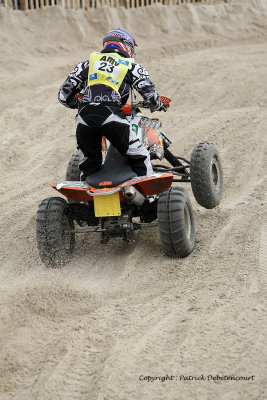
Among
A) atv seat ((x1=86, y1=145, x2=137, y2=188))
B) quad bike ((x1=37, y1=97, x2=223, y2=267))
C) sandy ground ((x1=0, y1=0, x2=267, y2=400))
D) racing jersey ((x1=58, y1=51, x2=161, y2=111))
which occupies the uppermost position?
racing jersey ((x1=58, y1=51, x2=161, y2=111))

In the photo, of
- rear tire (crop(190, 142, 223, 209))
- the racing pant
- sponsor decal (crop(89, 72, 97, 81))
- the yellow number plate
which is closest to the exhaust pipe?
the yellow number plate

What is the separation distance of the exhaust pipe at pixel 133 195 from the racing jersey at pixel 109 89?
2.61 ft

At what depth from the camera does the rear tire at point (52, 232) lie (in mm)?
5906

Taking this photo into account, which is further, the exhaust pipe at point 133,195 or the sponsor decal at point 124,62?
the sponsor decal at point 124,62

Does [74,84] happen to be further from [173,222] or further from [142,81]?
[173,222]

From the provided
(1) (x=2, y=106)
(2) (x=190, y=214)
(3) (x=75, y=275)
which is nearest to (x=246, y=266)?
(2) (x=190, y=214)

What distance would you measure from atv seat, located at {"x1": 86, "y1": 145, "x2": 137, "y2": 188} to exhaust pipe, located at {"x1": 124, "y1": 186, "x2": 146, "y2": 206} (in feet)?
0.48

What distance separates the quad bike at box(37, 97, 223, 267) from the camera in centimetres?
582

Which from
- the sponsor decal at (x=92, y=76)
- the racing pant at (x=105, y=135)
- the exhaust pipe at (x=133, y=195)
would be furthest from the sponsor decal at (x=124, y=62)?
the exhaust pipe at (x=133, y=195)

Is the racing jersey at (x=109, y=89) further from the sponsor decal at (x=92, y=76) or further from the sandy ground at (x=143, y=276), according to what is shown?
the sandy ground at (x=143, y=276)

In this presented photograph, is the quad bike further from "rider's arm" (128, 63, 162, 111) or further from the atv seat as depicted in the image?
"rider's arm" (128, 63, 162, 111)

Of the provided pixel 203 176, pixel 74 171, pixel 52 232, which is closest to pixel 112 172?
pixel 52 232

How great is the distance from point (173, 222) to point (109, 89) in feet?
4.45

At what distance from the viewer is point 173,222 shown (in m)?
5.77
